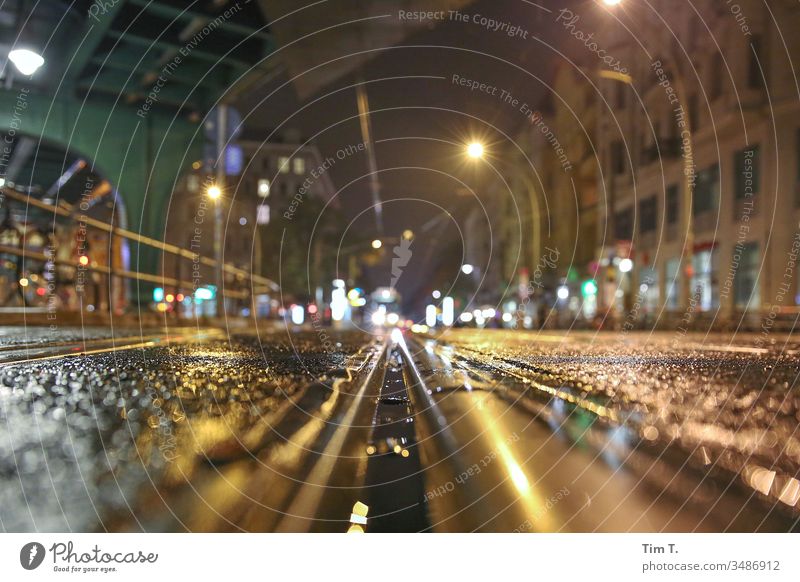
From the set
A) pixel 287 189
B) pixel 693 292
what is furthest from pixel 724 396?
pixel 287 189

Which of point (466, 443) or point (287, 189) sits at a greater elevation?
point (287, 189)

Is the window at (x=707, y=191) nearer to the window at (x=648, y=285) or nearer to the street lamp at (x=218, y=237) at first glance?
the window at (x=648, y=285)

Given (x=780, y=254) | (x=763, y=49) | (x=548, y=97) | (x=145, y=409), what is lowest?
(x=145, y=409)

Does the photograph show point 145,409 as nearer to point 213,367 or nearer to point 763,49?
point 213,367

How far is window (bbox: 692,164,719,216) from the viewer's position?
993 inches

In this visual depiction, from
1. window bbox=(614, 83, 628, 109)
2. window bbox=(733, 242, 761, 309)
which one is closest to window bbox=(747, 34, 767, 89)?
window bbox=(733, 242, 761, 309)

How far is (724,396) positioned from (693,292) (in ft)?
71.5

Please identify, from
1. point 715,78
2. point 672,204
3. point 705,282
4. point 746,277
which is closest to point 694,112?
point 715,78

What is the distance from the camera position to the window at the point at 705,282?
2516 cm

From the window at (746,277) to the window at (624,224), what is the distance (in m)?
10.9

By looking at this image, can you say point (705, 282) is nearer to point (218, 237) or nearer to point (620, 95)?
point (620, 95)

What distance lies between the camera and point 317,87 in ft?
38.5

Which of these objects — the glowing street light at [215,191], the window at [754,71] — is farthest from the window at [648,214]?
the glowing street light at [215,191]

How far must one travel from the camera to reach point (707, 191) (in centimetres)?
2603
